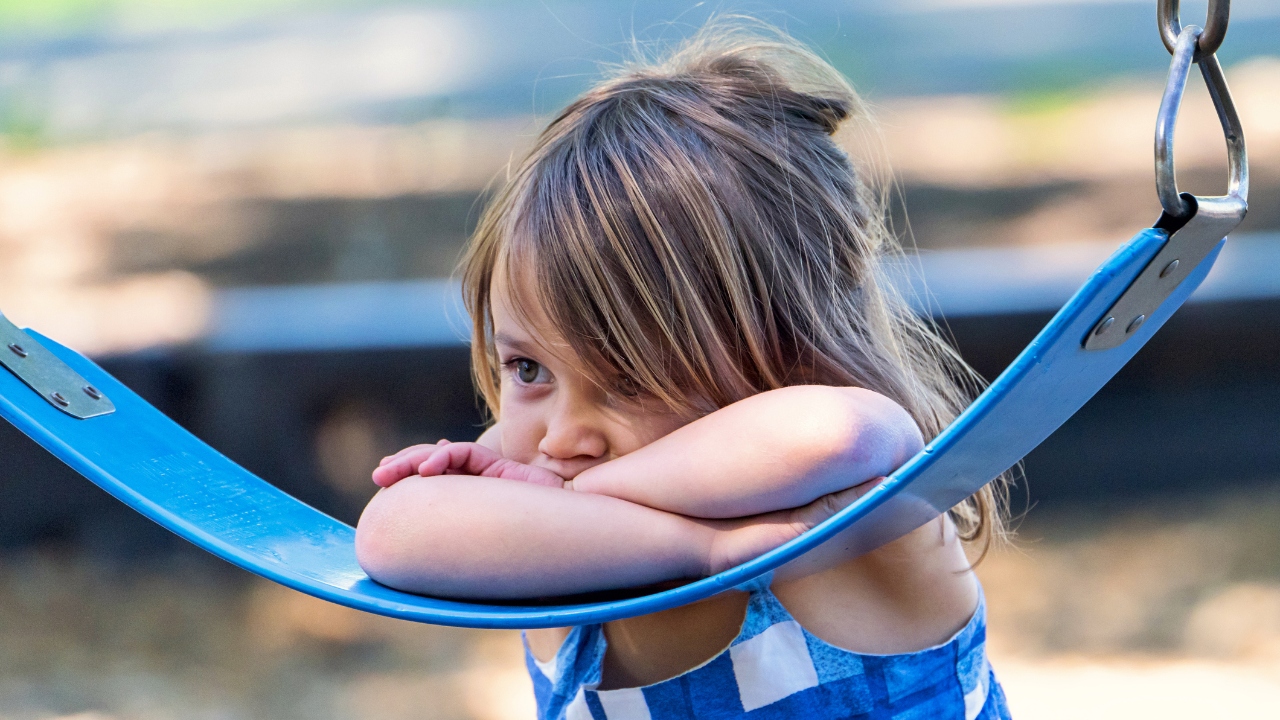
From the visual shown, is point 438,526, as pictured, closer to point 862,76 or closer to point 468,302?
point 468,302

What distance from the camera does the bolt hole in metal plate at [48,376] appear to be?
700 millimetres

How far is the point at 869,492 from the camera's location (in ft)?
1.59

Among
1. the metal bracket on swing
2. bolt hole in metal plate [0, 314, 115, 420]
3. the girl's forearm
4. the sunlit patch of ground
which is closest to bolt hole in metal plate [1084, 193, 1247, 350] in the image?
the metal bracket on swing

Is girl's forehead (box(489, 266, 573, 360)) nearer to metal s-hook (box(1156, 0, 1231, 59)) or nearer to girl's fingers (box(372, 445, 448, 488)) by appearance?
girl's fingers (box(372, 445, 448, 488))

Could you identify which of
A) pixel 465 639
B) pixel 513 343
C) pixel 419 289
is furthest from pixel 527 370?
pixel 419 289

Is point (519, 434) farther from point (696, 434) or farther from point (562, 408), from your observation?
point (696, 434)

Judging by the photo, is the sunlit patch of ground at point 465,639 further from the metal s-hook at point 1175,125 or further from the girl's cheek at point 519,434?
the metal s-hook at point 1175,125

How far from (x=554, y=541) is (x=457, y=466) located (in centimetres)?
10

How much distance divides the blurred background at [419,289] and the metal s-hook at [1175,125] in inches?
53.3

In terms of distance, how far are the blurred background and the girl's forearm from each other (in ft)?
4.32

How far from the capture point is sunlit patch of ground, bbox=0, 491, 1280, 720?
5.71ft

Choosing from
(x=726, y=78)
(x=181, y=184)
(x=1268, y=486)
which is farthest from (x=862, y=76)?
(x=726, y=78)

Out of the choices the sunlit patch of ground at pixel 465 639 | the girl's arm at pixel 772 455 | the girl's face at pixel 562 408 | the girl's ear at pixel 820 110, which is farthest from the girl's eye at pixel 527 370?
the sunlit patch of ground at pixel 465 639

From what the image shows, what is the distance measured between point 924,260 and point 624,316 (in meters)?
1.88
